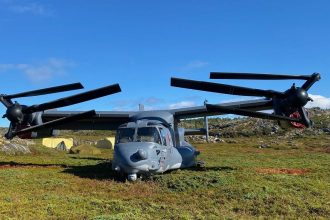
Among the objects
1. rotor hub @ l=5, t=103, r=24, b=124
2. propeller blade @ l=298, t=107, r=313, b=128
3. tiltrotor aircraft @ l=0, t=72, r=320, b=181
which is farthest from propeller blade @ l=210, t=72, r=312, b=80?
rotor hub @ l=5, t=103, r=24, b=124

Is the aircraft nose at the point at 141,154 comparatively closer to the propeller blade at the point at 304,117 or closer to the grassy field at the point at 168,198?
the grassy field at the point at 168,198

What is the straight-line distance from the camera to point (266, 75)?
19672 mm

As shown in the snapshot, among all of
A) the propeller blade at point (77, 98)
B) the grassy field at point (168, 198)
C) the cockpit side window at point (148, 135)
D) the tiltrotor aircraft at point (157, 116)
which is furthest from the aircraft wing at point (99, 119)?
the grassy field at point (168, 198)

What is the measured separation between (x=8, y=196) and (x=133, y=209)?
4.51 metres

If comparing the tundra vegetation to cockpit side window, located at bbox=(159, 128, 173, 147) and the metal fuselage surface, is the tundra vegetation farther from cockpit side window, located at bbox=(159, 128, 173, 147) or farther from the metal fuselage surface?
cockpit side window, located at bbox=(159, 128, 173, 147)

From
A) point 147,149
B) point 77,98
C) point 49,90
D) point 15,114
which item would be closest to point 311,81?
point 147,149

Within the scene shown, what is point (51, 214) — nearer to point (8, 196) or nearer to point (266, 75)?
point (8, 196)

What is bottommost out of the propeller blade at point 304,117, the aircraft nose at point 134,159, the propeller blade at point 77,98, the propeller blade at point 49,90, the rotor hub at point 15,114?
the aircraft nose at point 134,159

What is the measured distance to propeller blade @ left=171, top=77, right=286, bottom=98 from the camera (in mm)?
19906

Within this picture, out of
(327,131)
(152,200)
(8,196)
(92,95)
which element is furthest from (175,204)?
(327,131)

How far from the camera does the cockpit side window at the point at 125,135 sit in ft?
57.1

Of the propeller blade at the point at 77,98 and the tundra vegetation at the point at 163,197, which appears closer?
the tundra vegetation at the point at 163,197

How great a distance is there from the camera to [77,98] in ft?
66.7

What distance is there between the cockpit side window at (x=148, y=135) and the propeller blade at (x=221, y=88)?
420 centimetres
